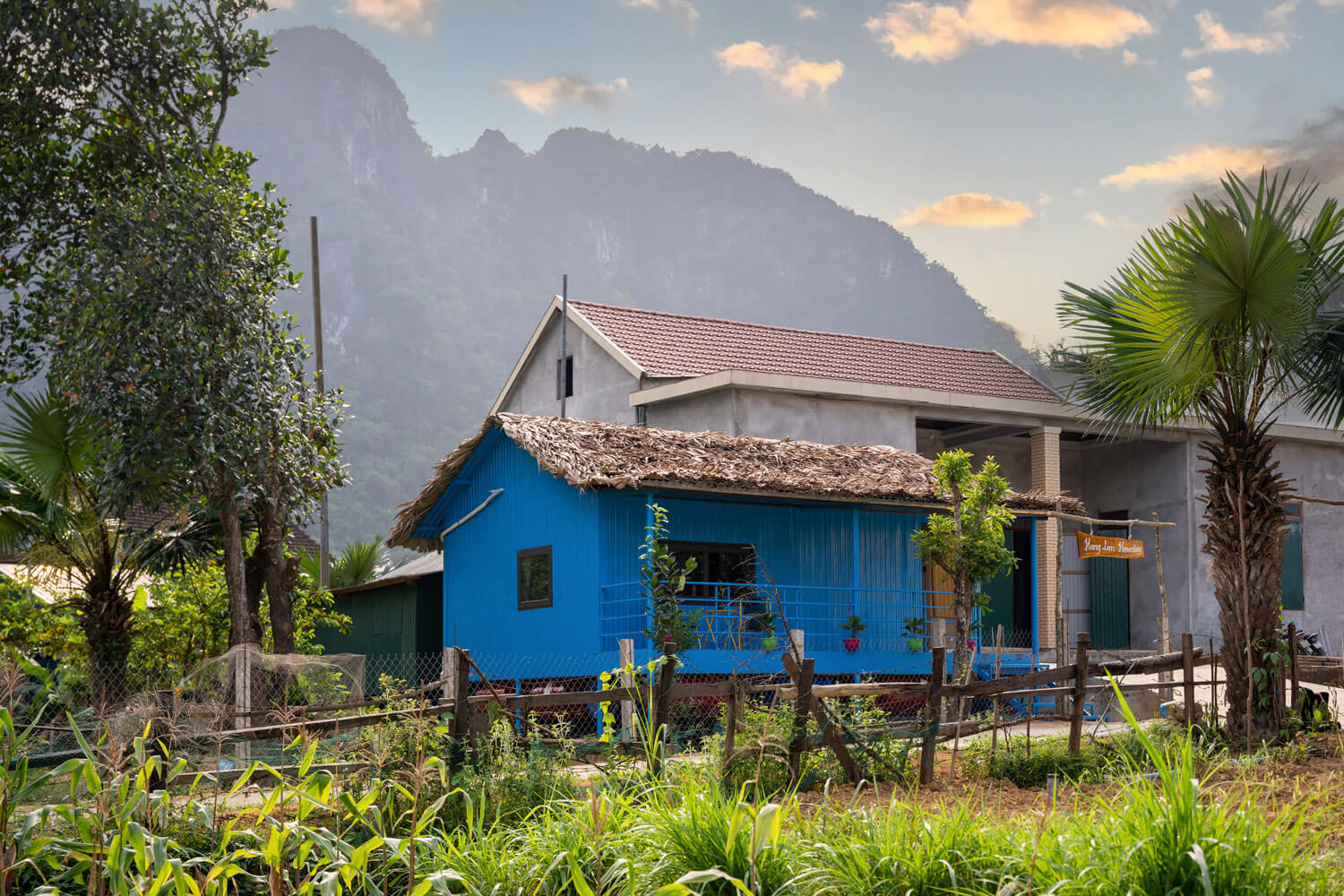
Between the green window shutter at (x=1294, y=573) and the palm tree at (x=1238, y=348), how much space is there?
49.8 feet

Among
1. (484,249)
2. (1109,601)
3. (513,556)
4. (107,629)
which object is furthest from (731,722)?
(484,249)

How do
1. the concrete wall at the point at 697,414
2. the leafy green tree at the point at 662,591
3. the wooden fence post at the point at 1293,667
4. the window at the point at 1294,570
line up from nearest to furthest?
the wooden fence post at the point at 1293,667 → the leafy green tree at the point at 662,591 → the concrete wall at the point at 697,414 → the window at the point at 1294,570

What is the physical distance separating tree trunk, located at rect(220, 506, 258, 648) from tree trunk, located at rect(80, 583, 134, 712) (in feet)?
3.93

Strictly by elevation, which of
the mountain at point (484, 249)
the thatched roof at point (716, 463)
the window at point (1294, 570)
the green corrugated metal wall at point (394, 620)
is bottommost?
the green corrugated metal wall at point (394, 620)

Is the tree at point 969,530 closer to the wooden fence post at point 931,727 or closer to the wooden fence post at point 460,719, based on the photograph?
the wooden fence post at point 931,727

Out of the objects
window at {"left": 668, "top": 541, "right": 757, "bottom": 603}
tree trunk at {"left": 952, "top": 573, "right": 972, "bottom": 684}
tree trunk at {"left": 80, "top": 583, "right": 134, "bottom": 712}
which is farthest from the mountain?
tree trunk at {"left": 952, "top": 573, "right": 972, "bottom": 684}

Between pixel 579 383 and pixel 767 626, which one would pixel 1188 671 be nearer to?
pixel 767 626

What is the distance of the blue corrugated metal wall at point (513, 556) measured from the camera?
56.6 ft

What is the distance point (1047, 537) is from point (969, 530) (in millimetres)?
7664

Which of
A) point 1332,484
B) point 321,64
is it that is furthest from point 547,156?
point 1332,484

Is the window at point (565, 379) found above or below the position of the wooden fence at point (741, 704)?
above

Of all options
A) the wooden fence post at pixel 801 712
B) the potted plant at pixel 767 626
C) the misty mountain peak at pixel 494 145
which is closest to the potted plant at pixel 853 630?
the potted plant at pixel 767 626

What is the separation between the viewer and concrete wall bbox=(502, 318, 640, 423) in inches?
945

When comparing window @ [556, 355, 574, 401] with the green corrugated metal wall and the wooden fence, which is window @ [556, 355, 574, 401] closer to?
the green corrugated metal wall
